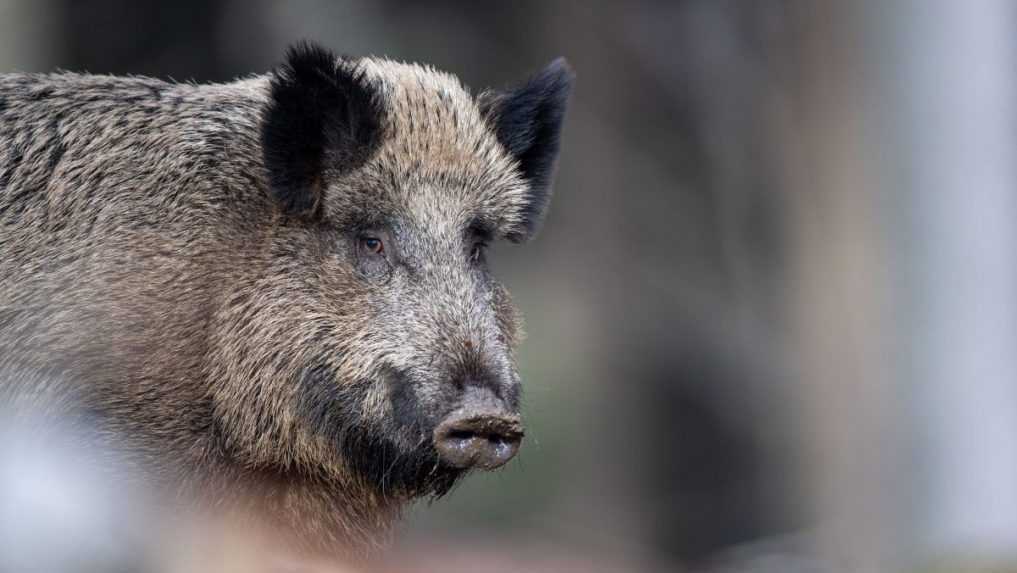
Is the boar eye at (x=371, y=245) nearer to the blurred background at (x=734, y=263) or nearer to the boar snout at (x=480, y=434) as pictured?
the boar snout at (x=480, y=434)

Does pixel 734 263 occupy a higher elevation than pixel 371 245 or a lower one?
higher

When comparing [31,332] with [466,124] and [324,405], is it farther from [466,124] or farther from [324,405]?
[466,124]

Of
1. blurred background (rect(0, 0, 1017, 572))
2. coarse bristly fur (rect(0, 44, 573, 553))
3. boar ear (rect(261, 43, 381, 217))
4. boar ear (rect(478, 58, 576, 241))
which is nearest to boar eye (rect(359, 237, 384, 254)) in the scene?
coarse bristly fur (rect(0, 44, 573, 553))

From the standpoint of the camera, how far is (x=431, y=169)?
626 cm

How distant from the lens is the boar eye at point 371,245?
617cm

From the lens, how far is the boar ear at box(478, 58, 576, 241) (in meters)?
6.71

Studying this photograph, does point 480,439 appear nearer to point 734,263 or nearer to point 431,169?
point 431,169

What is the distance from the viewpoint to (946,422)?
10039 millimetres

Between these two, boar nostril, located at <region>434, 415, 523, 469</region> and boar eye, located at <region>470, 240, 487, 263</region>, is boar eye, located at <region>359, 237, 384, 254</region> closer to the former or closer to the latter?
boar eye, located at <region>470, 240, 487, 263</region>

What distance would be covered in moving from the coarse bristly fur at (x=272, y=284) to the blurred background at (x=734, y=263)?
10.4 feet

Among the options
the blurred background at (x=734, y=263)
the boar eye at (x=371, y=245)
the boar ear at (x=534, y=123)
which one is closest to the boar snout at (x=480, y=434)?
the boar eye at (x=371, y=245)

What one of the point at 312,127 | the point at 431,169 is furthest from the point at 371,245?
the point at 312,127

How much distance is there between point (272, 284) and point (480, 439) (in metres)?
1.13

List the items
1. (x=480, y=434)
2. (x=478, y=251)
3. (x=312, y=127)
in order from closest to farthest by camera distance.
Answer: (x=480, y=434), (x=312, y=127), (x=478, y=251)
